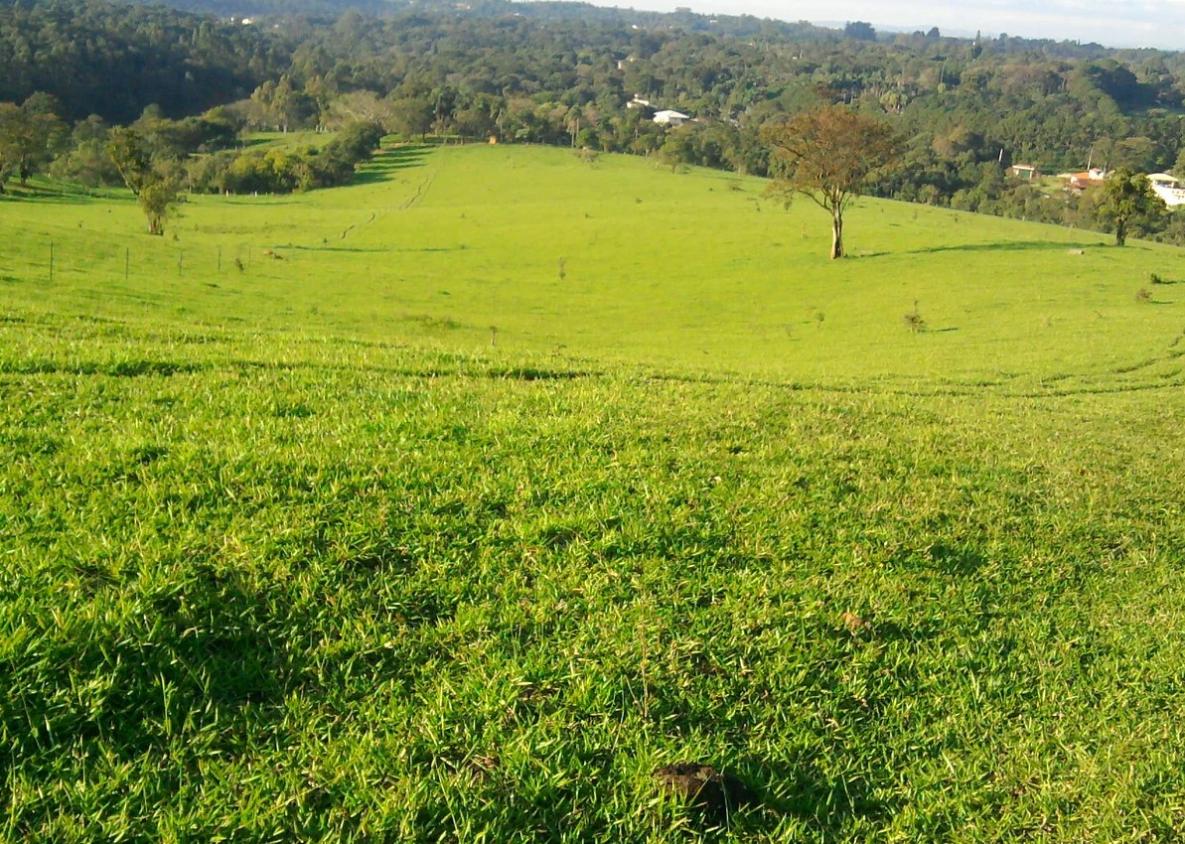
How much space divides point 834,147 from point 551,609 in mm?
53953

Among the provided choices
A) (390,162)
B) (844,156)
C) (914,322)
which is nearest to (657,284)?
(844,156)

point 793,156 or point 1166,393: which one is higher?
point 793,156

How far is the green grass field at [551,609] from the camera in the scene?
3980 mm

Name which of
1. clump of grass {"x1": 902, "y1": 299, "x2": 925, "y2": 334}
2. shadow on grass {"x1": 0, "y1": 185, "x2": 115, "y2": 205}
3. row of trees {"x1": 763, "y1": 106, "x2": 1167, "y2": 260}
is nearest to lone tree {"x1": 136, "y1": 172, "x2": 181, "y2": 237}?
shadow on grass {"x1": 0, "y1": 185, "x2": 115, "y2": 205}

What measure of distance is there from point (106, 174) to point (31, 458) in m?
111

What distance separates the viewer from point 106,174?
9906 cm

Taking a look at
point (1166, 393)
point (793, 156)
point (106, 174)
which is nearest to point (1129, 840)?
point (1166, 393)

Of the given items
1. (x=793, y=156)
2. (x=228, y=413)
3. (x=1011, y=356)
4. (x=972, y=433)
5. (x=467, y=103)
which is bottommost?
(x=1011, y=356)

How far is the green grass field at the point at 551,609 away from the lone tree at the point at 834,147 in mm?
44587

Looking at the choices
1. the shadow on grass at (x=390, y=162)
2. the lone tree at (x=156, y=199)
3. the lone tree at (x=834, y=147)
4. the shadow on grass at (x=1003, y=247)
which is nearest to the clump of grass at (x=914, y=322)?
the lone tree at (x=834, y=147)

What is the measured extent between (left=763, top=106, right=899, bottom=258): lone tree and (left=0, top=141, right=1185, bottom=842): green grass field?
4459 centimetres

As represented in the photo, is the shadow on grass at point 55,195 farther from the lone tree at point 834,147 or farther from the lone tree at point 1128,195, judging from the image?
the lone tree at point 1128,195

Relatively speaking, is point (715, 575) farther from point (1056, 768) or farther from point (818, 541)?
point (1056, 768)

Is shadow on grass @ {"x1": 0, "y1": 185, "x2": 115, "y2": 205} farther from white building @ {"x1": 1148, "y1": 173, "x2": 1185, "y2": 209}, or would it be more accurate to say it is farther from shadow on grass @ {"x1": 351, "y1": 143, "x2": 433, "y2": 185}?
white building @ {"x1": 1148, "y1": 173, "x2": 1185, "y2": 209}
